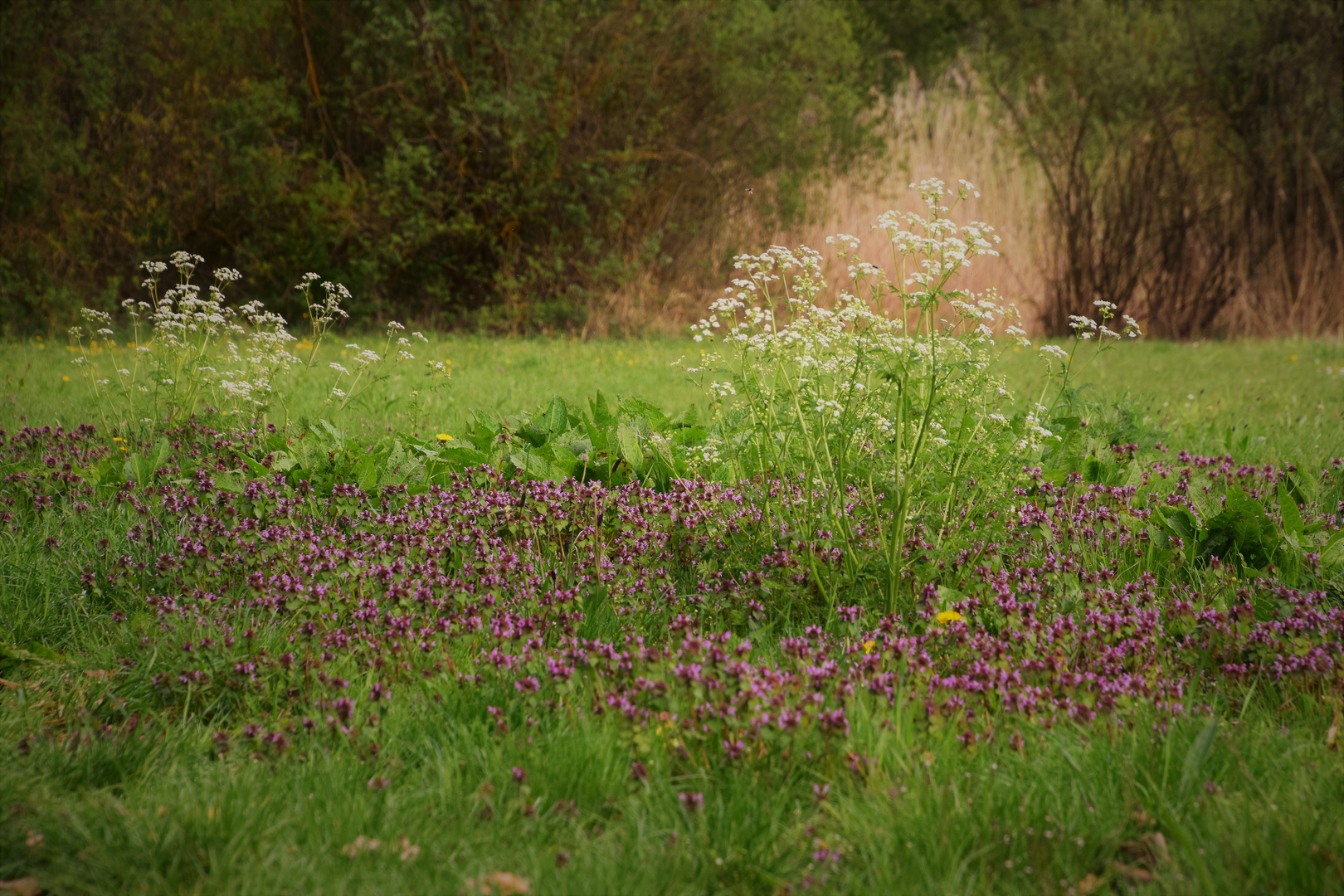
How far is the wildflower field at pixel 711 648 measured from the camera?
1610 mm

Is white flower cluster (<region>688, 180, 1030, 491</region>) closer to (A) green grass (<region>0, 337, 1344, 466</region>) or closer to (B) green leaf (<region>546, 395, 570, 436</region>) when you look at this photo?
(B) green leaf (<region>546, 395, 570, 436</region>)

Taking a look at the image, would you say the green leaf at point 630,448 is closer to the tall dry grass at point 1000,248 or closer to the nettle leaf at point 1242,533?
the nettle leaf at point 1242,533

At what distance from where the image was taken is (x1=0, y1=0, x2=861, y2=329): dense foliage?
1167 cm

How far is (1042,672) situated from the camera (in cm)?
218

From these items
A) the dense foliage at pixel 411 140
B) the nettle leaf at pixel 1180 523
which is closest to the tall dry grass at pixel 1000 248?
the dense foliage at pixel 411 140

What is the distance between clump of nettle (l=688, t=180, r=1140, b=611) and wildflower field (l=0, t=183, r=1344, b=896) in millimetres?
24

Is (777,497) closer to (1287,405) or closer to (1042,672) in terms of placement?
(1042,672)

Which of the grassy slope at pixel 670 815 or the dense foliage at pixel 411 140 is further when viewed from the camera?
the dense foliage at pixel 411 140

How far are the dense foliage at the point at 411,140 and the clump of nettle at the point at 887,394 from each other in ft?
31.4

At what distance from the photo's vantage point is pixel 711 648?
2059mm

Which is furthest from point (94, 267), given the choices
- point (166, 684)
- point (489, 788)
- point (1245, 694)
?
point (1245, 694)

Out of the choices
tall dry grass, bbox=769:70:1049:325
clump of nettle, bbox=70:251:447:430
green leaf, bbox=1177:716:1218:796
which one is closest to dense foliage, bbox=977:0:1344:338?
tall dry grass, bbox=769:70:1049:325

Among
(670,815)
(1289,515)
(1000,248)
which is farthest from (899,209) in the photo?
(670,815)

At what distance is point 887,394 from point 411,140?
1108 centimetres
